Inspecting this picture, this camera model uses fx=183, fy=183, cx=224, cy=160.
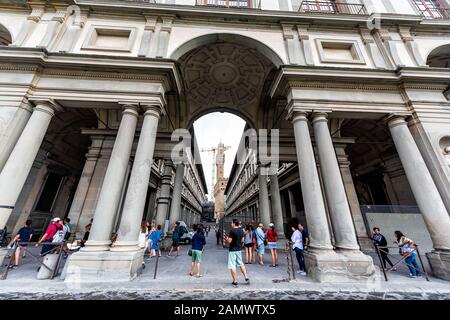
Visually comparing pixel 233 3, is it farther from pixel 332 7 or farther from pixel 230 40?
pixel 332 7

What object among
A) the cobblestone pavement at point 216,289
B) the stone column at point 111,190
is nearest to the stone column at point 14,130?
the stone column at point 111,190

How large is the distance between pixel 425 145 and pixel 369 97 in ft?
9.51

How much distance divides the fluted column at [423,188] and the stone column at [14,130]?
49.3 feet

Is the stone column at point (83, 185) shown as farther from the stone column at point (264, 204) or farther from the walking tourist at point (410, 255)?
the walking tourist at point (410, 255)

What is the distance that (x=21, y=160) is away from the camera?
6.40 meters

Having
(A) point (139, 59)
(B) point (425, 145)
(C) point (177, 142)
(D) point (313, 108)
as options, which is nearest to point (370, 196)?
(B) point (425, 145)

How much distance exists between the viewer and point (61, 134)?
1272 cm

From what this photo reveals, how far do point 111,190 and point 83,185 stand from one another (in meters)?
6.60

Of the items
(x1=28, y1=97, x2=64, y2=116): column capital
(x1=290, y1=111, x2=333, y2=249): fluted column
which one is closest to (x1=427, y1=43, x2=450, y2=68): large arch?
(x1=290, y1=111, x2=333, y2=249): fluted column

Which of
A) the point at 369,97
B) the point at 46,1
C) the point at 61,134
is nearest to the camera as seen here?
the point at 369,97

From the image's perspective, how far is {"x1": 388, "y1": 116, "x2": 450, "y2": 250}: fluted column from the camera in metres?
6.39

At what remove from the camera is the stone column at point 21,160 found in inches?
238

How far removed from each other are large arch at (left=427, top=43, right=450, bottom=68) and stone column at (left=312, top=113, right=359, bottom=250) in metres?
8.39
